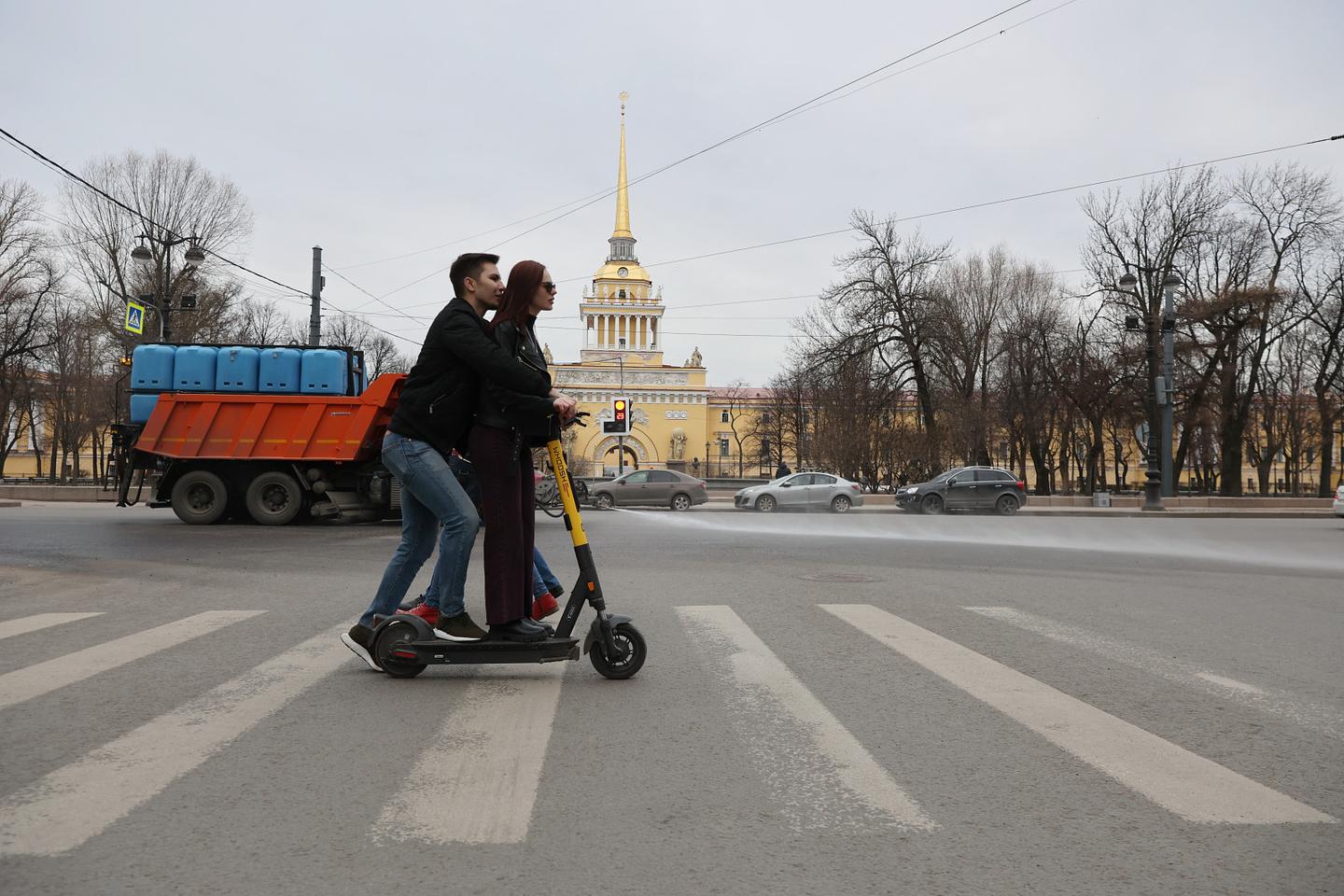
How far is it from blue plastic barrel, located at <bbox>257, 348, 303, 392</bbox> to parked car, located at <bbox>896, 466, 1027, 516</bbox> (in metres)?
20.1

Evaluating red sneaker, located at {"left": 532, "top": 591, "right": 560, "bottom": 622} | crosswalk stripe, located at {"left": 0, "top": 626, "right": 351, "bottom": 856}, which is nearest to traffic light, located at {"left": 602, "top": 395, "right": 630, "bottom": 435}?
red sneaker, located at {"left": 532, "top": 591, "right": 560, "bottom": 622}

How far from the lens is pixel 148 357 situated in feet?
62.5

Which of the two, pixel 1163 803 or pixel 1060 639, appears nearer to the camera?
pixel 1163 803

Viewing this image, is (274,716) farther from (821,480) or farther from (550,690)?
(821,480)

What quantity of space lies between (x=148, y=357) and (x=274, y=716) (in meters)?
16.9

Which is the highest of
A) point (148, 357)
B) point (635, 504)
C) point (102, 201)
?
point (102, 201)

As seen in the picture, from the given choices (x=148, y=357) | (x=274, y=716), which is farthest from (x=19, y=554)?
(x=274, y=716)

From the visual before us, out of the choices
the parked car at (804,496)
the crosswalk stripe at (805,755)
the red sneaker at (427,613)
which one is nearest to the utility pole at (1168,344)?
the parked car at (804,496)

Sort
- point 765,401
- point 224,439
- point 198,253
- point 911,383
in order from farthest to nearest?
point 765,401
point 911,383
point 198,253
point 224,439

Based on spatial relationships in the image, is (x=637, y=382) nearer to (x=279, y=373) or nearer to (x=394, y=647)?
(x=279, y=373)

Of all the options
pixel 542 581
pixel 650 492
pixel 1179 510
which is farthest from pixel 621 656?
pixel 1179 510

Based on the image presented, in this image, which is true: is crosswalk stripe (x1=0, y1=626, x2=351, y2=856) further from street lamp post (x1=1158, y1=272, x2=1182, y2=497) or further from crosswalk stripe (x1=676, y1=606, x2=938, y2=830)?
street lamp post (x1=1158, y1=272, x2=1182, y2=497)

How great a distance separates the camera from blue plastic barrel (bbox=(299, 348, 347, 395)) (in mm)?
19188

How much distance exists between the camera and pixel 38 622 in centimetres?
726
